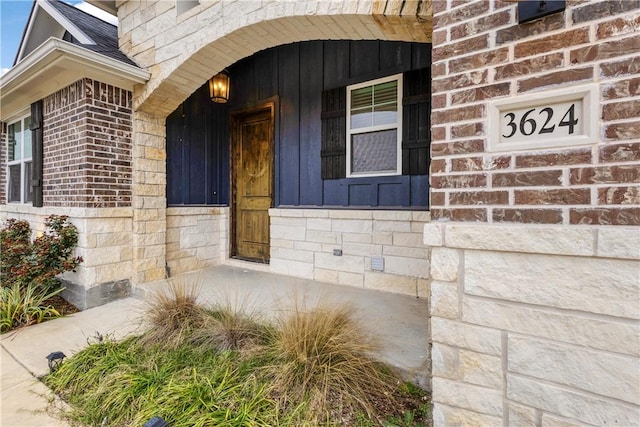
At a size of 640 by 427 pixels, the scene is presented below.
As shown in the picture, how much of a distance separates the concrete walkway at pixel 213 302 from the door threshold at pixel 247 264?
0.75 feet

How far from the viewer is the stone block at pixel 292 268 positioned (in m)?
3.92

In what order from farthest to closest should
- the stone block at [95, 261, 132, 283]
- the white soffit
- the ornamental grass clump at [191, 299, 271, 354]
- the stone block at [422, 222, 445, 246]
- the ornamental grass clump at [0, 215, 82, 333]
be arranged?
1. the white soffit
2. the stone block at [95, 261, 132, 283]
3. the ornamental grass clump at [0, 215, 82, 333]
4. the ornamental grass clump at [191, 299, 271, 354]
5. the stone block at [422, 222, 445, 246]

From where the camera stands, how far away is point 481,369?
1.35 m

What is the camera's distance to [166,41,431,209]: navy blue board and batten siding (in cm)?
318

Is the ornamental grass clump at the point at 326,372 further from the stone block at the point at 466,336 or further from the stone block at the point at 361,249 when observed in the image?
the stone block at the point at 361,249

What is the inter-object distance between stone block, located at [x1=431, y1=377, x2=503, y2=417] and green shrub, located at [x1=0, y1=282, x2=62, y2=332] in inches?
151

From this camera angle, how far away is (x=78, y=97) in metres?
3.34

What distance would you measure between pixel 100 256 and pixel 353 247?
9.51 feet

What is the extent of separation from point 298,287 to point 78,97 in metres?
3.28

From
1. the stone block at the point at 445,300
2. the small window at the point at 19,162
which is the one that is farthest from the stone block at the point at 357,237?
the small window at the point at 19,162

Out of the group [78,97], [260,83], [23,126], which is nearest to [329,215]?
[260,83]

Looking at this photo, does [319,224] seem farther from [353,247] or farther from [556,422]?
[556,422]

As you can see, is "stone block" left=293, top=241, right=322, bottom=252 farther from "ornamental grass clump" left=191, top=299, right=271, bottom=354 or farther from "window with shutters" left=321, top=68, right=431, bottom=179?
"ornamental grass clump" left=191, top=299, right=271, bottom=354

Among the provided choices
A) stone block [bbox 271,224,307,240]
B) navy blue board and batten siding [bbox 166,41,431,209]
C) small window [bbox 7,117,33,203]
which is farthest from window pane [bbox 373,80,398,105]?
small window [bbox 7,117,33,203]
